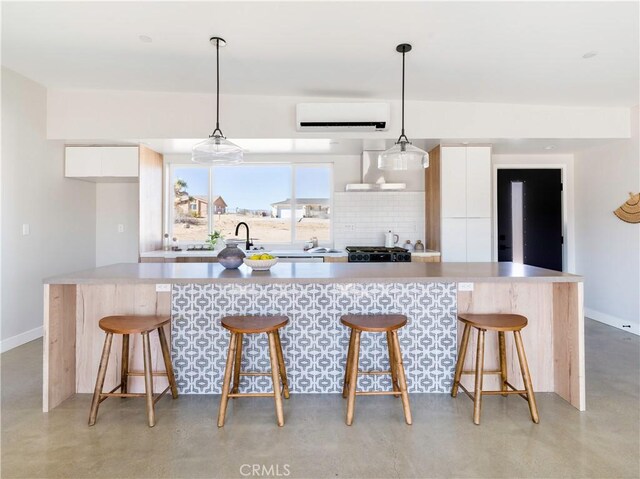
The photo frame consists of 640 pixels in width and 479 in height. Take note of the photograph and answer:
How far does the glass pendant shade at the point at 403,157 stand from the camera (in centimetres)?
278

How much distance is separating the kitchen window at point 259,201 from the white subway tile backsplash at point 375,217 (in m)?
0.21

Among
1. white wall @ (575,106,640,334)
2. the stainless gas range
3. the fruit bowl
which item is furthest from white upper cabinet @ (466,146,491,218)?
the fruit bowl

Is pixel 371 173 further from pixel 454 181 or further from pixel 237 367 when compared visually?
pixel 237 367

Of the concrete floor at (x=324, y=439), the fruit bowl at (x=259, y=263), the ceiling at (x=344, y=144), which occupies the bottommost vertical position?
the concrete floor at (x=324, y=439)

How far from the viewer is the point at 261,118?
13.3 ft

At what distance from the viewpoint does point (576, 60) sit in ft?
9.79

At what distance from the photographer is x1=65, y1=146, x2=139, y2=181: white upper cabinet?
4273mm

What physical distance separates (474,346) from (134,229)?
4647mm

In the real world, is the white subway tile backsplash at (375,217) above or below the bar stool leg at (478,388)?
above

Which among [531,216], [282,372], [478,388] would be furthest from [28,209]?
[531,216]

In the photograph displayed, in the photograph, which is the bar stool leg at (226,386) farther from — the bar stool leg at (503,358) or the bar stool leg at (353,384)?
the bar stool leg at (503,358)

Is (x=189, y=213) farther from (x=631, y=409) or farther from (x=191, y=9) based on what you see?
(x=631, y=409)

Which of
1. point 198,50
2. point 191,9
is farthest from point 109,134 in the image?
point 191,9
